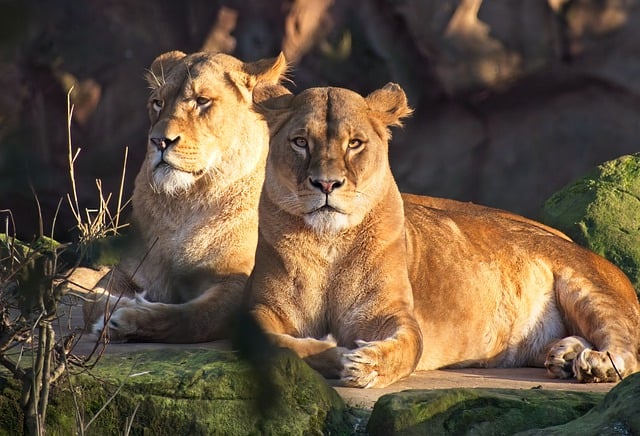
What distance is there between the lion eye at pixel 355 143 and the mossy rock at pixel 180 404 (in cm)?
158

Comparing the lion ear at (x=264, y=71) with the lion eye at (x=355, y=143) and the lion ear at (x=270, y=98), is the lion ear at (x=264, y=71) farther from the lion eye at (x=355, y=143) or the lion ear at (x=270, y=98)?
the lion eye at (x=355, y=143)

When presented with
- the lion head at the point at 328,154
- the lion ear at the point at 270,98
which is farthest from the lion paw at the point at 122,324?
the lion ear at the point at 270,98

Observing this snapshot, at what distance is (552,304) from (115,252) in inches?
199

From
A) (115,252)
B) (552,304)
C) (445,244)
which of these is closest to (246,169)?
(445,244)

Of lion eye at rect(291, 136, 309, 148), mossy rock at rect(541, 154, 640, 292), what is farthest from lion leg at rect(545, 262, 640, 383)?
lion eye at rect(291, 136, 309, 148)

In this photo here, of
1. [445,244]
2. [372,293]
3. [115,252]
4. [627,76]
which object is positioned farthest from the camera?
[627,76]

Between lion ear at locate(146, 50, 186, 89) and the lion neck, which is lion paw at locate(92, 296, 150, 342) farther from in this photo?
lion ear at locate(146, 50, 186, 89)

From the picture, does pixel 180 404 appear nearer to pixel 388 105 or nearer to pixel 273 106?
pixel 273 106

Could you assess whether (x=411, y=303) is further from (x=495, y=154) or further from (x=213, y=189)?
(x=495, y=154)

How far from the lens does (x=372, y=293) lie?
5113mm

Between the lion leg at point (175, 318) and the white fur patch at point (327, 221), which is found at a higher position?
the white fur patch at point (327, 221)

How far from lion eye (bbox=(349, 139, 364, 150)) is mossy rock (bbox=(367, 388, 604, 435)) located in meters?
1.52

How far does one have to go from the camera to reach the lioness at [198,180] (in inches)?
232

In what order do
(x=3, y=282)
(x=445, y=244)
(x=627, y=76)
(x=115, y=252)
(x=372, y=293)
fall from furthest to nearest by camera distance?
(x=627, y=76)
(x=445, y=244)
(x=372, y=293)
(x=3, y=282)
(x=115, y=252)
